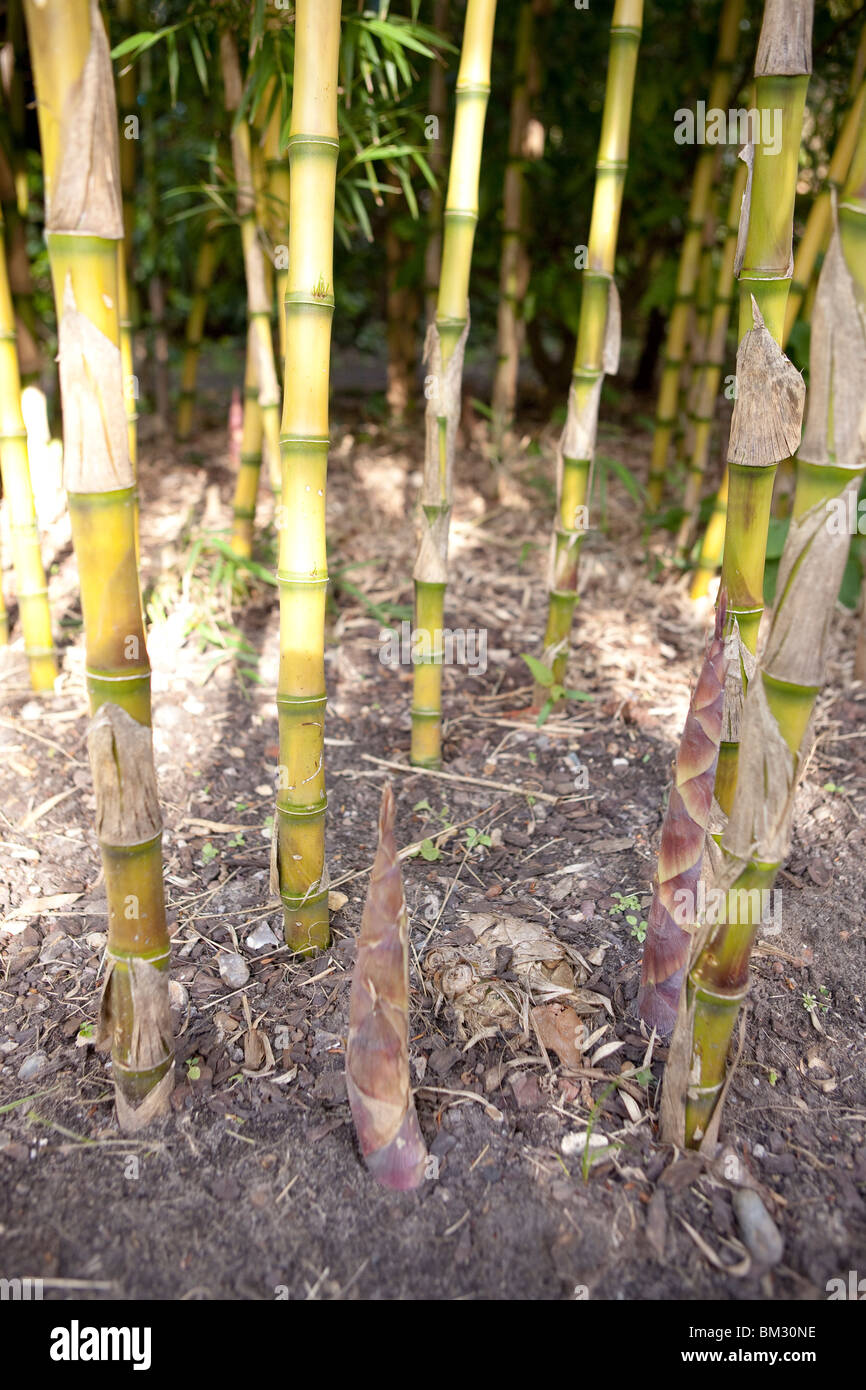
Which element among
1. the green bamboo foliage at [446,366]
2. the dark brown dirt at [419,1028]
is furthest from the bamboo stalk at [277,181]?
the dark brown dirt at [419,1028]

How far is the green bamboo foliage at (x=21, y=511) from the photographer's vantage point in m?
2.13

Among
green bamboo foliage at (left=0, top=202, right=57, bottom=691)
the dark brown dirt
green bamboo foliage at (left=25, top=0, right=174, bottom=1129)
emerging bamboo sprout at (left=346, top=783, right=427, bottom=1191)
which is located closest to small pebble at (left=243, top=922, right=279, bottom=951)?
the dark brown dirt

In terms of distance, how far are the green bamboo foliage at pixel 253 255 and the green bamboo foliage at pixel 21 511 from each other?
23.2 inches

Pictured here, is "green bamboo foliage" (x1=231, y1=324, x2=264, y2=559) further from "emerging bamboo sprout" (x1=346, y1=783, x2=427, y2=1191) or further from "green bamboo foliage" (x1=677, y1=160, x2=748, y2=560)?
"emerging bamboo sprout" (x1=346, y1=783, x2=427, y2=1191)

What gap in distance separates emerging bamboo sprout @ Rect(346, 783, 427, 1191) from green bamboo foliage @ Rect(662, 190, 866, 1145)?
1.16 feet

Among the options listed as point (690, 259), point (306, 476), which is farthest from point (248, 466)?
point (690, 259)

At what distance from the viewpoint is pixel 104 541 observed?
1066mm

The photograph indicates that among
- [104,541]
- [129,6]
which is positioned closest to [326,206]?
[104,541]

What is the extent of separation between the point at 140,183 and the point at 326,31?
4.00 metres

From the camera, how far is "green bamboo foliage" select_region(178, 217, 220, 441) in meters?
3.75

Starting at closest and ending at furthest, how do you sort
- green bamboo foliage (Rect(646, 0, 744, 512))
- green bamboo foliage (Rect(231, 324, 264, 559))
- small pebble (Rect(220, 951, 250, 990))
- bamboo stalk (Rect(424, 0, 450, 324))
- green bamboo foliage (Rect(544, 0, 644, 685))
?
A: small pebble (Rect(220, 951, 250, 990)) → green bamboo foliage (Rect(544, 0, 644, 685)) → green bamboo foliage (Rect(231, 324, 264, 559)) → green bamboo foliage (Rect(646, 0, 744, 512)) → bamboo stalk (Rect(424, 0, 450, 324))

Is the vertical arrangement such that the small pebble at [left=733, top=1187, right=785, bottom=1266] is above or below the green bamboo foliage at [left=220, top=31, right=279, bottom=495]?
below

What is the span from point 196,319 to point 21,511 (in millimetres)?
2123
